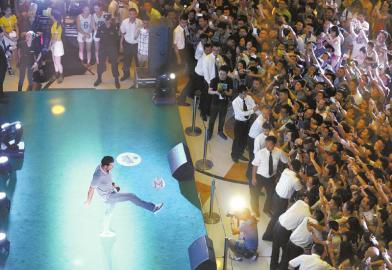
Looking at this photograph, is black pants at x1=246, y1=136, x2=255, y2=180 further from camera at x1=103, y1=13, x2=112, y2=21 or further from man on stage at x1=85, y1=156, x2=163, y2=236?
camera at x1=103, y1=13, x2=112, y2=21

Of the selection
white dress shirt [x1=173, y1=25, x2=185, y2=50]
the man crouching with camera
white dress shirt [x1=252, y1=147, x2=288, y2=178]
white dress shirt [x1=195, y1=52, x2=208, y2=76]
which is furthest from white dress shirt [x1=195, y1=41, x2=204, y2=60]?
the man crouching with camera

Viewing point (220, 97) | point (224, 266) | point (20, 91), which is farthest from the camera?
point (20, 91)

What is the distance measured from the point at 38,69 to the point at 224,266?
6.54 meters

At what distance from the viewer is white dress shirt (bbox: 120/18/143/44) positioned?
1290cm

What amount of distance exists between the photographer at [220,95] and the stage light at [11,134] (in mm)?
3452

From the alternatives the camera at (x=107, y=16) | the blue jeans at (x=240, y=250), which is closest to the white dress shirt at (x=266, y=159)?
the blue jeans at (x=240, y=250)

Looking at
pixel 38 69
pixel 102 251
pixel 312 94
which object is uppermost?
pixel 312 94

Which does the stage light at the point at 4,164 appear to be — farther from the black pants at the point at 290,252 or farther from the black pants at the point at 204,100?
the black pants at the point at 290,252

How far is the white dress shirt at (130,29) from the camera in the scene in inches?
508

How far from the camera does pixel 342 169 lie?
347 inches

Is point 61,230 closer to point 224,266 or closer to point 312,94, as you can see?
Result: point 224,266

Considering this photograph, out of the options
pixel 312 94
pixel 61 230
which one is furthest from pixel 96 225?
pixel 312 94

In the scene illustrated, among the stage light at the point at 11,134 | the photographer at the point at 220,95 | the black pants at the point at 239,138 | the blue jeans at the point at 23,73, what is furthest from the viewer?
the blue jeans at the point at 23,73

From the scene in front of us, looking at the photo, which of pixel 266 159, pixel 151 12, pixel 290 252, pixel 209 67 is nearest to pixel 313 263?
pixel 290 252
